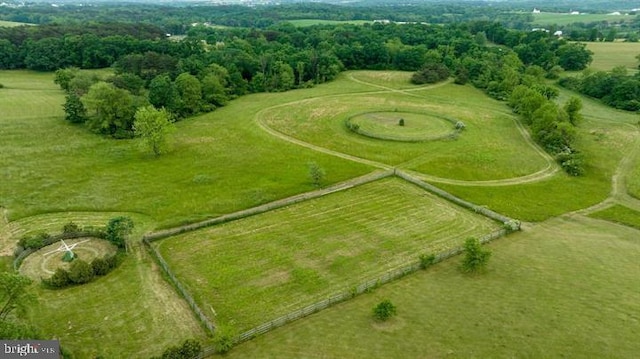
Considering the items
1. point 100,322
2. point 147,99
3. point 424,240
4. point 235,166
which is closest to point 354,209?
point 424,240

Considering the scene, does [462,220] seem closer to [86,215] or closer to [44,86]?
[86,215]

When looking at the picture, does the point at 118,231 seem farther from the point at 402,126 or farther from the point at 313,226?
the point at 402,126

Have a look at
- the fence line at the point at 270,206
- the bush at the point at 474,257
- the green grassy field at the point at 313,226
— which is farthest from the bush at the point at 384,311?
the fence line at the point at 270,206

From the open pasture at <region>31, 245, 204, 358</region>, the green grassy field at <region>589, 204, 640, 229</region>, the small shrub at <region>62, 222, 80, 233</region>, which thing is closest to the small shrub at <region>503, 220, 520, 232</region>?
the green grassy field at <region>589, 204, 640, 229</region>

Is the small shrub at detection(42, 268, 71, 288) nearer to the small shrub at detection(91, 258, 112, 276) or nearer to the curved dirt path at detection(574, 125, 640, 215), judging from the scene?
the small shrub at detection(91, 258, 112, 276)

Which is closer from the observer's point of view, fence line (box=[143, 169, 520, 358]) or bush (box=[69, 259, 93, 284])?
fence line (box=[143, 169, 520, 358])

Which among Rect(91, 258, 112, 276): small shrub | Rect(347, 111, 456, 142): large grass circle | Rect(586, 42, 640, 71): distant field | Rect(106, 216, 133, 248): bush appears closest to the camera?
Rect(91, 258, 112, 276): small shrub

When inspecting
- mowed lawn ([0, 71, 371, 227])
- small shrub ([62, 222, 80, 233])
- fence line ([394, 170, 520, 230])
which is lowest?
mowed lawn ([0, 71, 371, 227])

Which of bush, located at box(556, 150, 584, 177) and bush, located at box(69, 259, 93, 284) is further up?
bush, located at box(556, 150, 584, 177)
